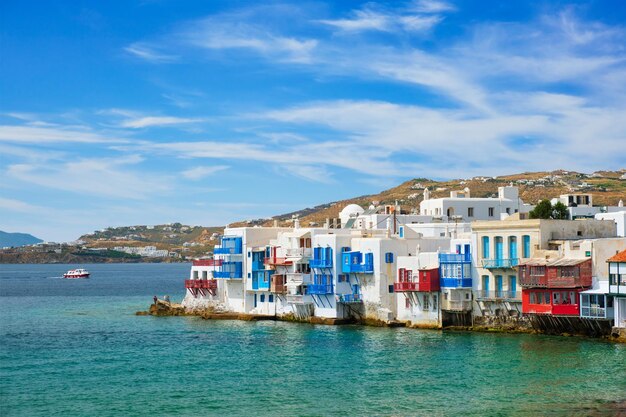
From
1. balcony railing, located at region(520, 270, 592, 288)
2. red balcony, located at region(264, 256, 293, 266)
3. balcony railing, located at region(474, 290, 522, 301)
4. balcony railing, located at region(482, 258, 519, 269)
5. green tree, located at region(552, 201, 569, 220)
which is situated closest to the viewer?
balcony railing, located at region(520, 270, 592, 288)

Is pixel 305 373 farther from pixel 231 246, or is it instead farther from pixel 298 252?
pixel 231 246

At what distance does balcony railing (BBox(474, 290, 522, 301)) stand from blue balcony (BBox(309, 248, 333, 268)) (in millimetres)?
12643

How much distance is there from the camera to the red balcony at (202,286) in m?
82.2

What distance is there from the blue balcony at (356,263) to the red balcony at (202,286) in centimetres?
1703

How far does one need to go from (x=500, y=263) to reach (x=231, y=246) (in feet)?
90.1

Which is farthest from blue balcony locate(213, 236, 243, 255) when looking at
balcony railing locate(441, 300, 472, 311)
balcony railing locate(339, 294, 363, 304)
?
balcony railing locate(441, 300, 472, 311)

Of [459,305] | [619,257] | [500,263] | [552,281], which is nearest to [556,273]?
[552,281]

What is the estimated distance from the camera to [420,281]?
6394cm

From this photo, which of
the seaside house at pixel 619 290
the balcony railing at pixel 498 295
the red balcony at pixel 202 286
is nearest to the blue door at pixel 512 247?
the balcony railing at pixel 498 295

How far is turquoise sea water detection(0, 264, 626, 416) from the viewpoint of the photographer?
3903 centimetres

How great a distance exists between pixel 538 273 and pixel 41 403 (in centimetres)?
3122

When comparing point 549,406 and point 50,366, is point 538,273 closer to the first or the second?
point 549,406

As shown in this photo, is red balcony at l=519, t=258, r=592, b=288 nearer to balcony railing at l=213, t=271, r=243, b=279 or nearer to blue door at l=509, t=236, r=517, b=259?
blue door at l=509, t=236, r=517, b=259

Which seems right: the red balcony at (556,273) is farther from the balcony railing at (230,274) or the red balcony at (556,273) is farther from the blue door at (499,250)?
the balcony railing at (230,274)
